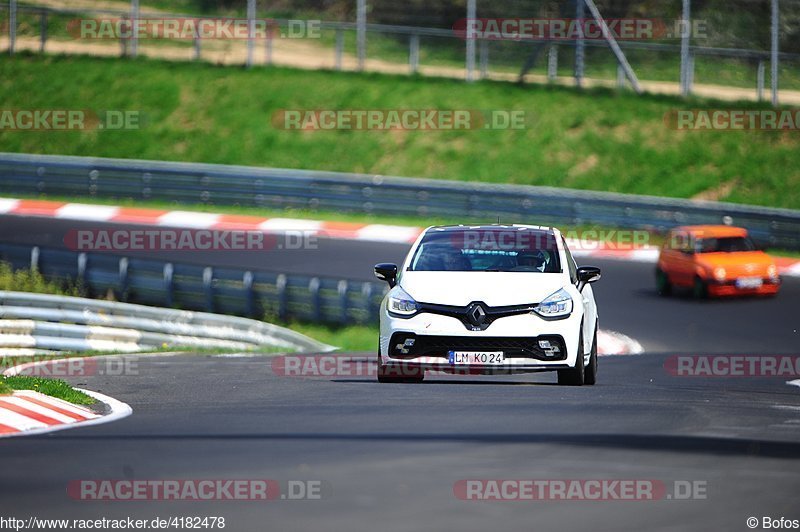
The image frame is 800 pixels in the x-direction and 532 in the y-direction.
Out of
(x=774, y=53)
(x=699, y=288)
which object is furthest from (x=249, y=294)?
(x=774, y=53)

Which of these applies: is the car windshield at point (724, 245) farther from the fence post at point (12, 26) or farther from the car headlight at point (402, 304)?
the fence post at point (12, 26)

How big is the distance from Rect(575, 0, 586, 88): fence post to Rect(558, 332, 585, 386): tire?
23.1 metres

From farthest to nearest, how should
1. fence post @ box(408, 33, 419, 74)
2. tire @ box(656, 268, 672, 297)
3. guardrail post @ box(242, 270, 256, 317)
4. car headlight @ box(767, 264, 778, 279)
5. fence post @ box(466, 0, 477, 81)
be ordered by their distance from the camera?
1. fence post @ box(408, 33, 419, 74)
2. fence post @ box(466, 0, 477, 81)
3. tire @ box(656, 268, 672, 297)
4. car headlight @ box(767, 264, 778, 279)
5. guardrail post @ box(242, 270, 256, 317)

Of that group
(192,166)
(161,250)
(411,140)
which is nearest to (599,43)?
(411,140)

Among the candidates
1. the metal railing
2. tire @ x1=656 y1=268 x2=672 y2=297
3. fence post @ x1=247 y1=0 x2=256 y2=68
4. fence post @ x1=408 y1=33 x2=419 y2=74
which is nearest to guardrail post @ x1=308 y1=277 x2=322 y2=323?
tire @ x1=656 y1=268 x2=672 y2=297

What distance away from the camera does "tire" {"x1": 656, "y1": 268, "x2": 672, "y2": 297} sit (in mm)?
24906

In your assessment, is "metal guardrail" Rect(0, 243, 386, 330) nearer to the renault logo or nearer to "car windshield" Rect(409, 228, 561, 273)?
"car windshield" Rect(409, 228, 561, 273)

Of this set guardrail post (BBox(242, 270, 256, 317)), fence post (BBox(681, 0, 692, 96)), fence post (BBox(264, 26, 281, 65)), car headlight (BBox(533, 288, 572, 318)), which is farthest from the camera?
fence post (BBox(264, 26, 281, 65))

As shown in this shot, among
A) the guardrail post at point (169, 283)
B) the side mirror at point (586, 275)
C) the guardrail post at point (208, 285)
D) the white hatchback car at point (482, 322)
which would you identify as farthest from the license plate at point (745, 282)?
the white hatchback car at point (482, 322)

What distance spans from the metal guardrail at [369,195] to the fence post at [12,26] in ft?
23.4

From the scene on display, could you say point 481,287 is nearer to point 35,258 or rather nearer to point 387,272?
point 387,272

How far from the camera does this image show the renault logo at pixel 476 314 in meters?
12.7

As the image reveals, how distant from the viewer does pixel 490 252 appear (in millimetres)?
13828

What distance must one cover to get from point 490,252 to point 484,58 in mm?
25119
